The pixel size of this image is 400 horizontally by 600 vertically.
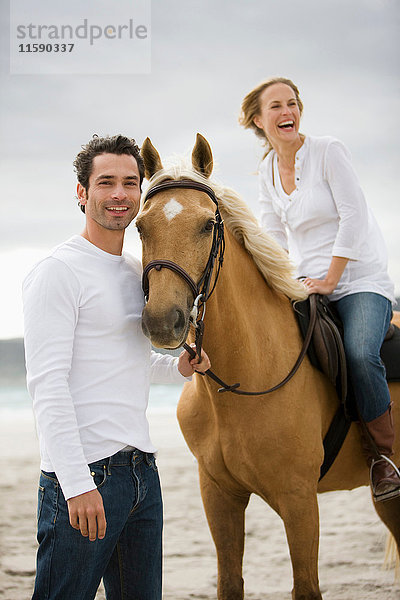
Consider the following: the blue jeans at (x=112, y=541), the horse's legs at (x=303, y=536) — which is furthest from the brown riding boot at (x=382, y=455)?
the blue jeans at (x=112, y=541)

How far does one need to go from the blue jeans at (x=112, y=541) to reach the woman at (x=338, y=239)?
101 centimetres

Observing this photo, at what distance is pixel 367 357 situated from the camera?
2.10 meters

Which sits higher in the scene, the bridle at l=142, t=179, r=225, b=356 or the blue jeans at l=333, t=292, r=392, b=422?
the bridle at l=142, t=179, r=225, b=356

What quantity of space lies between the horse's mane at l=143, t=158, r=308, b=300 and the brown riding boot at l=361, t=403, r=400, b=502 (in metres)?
0.57

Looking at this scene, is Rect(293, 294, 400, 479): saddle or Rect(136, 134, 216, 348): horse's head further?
Rect(293, 294, 400, 479): saddle

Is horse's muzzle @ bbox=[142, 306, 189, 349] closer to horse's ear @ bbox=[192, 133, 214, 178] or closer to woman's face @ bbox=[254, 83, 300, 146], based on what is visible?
horse's ear @ bbox=[192, 133, 214, 178]

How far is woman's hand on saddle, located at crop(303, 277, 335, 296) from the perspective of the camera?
7.39ft

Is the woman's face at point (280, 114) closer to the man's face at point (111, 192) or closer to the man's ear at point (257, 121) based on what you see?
the man's ear at point (257, 121)

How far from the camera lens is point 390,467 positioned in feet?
7.20

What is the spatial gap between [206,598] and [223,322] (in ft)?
6.48

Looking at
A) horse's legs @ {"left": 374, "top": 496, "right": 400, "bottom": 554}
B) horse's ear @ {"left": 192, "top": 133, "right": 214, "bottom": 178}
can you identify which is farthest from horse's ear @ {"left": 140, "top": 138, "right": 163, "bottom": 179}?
horse's legs @ {"left": 374, "top": 496, "right": 400, "bottom": 554}

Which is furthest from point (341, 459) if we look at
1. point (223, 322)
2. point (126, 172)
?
point (126, 172)

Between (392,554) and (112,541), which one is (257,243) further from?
(392,554)

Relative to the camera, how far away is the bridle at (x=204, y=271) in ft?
4.79
